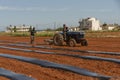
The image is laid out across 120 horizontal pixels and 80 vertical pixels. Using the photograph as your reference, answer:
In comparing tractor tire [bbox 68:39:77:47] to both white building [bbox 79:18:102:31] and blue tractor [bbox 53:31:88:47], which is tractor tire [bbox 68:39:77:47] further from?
white building [bbox 79:18:102:31]

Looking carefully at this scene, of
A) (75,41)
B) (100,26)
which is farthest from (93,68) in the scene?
(100,26)

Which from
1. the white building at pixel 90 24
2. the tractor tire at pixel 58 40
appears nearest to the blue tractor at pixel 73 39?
the tractor tire at pixel 58 40

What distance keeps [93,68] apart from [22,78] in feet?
10.2

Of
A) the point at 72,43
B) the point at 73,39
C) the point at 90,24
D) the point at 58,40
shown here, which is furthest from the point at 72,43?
the point at 90,24

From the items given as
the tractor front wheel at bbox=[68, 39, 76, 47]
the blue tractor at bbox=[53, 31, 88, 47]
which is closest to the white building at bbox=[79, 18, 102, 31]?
the blue tractor at bbox=[53, 31, 88, 47]

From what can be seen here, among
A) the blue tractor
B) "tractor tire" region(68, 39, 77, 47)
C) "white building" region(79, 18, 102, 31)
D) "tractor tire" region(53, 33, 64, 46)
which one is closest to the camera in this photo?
"tractor tire" region(68, 39, 77, 47)

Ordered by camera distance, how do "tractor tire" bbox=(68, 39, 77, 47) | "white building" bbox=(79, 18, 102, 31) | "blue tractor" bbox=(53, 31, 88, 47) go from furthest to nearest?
"white building" bbox=(79, 18, 102, 31) → "blue tractor" bbox=(53, 31, 88, 47) → "tractor tire" bbox=(68, 39, 77, 47)

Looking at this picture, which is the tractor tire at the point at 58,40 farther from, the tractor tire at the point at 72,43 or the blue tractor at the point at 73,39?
the tractor tire at the point at 72,43

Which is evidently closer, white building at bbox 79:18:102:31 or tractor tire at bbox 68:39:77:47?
tractor tire at bbox 68:39:77:47

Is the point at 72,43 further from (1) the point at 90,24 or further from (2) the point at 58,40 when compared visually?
(1) the point at 90,24

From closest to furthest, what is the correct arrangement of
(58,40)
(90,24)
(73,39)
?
1. (73,39)
2. (58,40)
3. (90,24)

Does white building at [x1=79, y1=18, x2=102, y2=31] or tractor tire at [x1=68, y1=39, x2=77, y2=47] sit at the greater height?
white building at [x1=79, y1=18, x2=102, y2=31]

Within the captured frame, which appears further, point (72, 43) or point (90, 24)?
point (90, 24)

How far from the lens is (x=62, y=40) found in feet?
76.9
